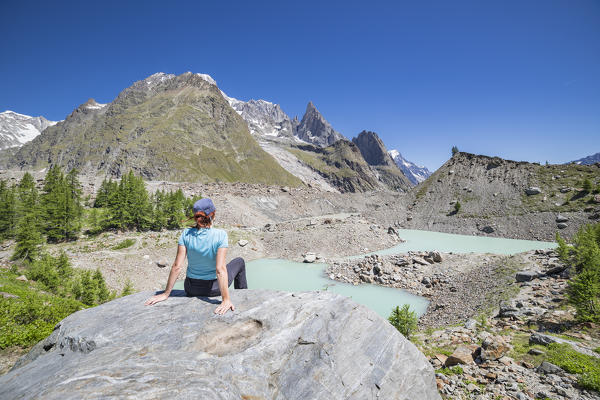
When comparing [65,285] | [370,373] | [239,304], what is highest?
[239,304]

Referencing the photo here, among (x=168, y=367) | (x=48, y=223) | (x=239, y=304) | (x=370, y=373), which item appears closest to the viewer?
(x=168, y=367)

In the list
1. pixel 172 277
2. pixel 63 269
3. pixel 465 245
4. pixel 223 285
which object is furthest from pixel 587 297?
pixel 63 269

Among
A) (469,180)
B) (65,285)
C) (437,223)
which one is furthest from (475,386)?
(469,180)

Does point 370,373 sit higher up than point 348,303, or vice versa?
point 348,303

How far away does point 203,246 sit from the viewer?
5.51m

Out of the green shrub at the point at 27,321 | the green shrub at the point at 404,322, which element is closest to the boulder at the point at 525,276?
the green shrub at the point at 404,322

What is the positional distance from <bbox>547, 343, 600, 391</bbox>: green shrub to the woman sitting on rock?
399 inches

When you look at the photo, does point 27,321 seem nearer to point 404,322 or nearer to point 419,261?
point 404,322

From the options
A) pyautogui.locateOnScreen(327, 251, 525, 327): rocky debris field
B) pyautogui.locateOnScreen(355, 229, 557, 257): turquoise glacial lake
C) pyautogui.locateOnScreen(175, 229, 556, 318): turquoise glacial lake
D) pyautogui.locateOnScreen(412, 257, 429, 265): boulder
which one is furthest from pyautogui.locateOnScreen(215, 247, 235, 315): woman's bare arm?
pyautogui.locateOnScreen(355, 229, 557, 257): turquoise glacial lake

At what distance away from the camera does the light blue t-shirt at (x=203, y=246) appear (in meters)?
5.51

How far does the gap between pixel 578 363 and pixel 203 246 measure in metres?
12.0

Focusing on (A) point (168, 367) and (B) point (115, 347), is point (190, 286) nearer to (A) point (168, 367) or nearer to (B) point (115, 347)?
(B) point (115, 347)

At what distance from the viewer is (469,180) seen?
64.9m

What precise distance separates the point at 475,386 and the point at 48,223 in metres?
46.3
